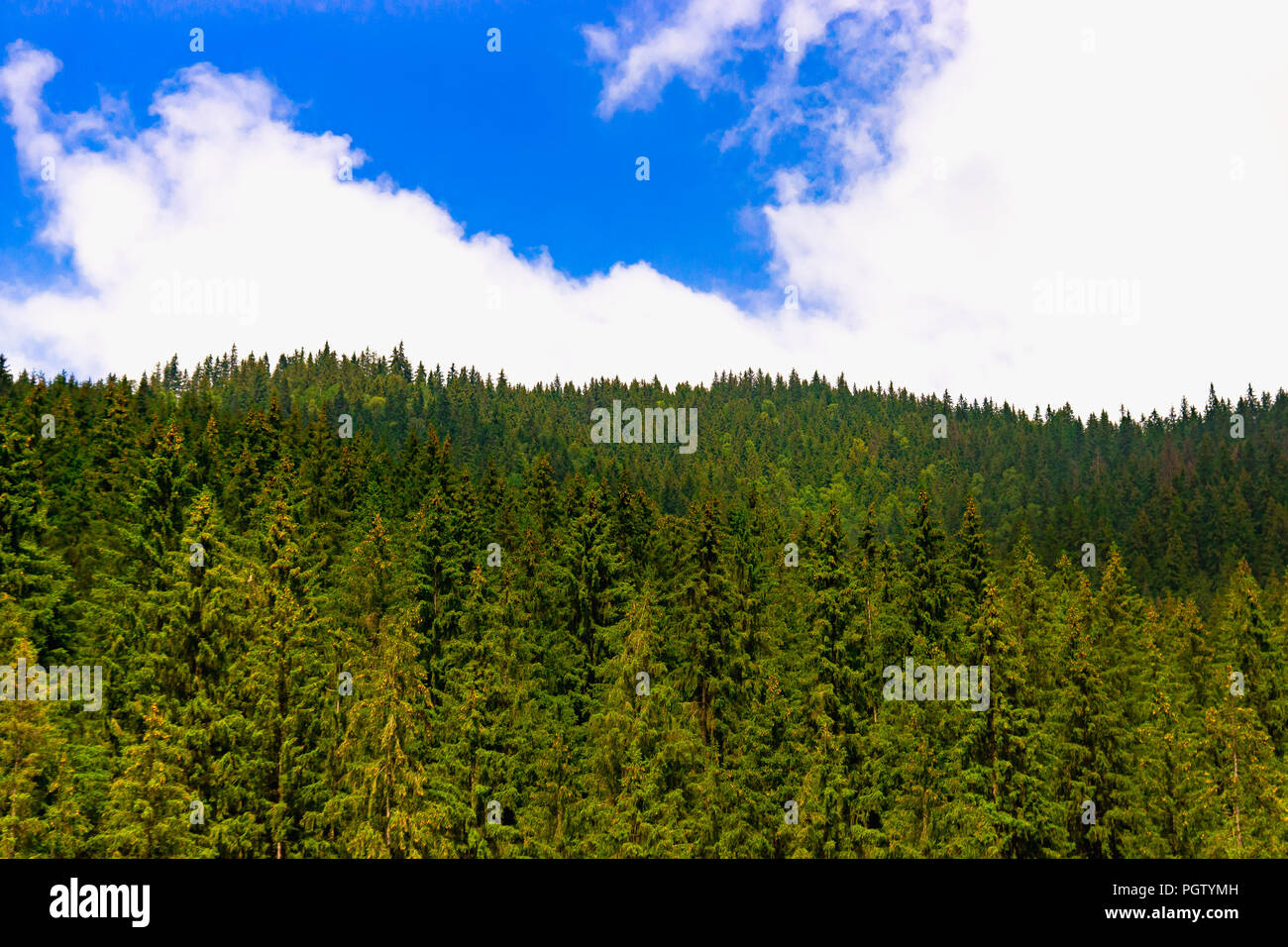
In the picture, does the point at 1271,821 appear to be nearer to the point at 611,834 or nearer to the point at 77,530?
the point at 611,834

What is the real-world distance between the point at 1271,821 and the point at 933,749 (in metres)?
14.3

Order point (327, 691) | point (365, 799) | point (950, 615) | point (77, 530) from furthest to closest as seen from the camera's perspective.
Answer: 1. point (77, 530)
2. point (950, 615)
3. point (327, 691)
4. point (365, 799)

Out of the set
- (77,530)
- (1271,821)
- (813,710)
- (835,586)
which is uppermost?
(77,530)

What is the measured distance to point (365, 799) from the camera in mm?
30672

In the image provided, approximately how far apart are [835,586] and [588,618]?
11.2m

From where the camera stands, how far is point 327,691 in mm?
34219

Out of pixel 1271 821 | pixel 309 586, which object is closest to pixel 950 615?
pixel 1271 821

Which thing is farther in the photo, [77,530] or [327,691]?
[77,530]

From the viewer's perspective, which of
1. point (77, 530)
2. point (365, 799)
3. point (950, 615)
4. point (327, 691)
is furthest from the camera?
point (77, 530)
